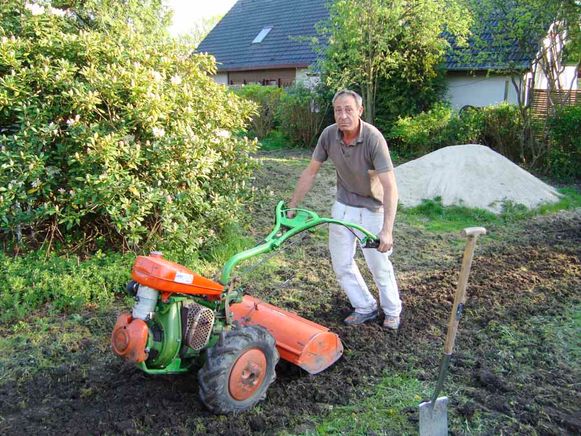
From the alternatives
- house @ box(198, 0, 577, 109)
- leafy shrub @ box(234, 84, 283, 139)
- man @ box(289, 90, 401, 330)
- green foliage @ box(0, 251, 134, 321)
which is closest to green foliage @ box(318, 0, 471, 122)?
house @ box(198, 0, 577, 109)

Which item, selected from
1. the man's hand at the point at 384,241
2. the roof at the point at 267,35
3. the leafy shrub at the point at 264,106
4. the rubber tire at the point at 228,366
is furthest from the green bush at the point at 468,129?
the rubber tire at the point at 228,366

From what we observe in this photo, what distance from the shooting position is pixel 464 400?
3.42 m

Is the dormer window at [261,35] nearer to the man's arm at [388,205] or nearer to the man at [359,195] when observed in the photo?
the man at [359,195]

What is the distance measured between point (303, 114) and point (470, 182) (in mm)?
7004

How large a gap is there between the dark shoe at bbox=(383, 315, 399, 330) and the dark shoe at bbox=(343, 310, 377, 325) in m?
0.15

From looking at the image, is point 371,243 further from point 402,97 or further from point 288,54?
point 288,54

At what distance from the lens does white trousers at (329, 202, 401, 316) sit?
169 inches

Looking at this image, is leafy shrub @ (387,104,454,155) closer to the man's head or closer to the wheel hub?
the man's head

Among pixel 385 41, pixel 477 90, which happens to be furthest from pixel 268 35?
pixel 385 41

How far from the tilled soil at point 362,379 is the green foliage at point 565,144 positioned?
6.66 metres

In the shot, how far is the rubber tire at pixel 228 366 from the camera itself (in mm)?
3014

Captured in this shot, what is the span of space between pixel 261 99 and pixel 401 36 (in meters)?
4.44

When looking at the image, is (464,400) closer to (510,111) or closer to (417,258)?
(417,258)

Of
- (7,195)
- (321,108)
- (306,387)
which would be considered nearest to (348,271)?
(306,387)
